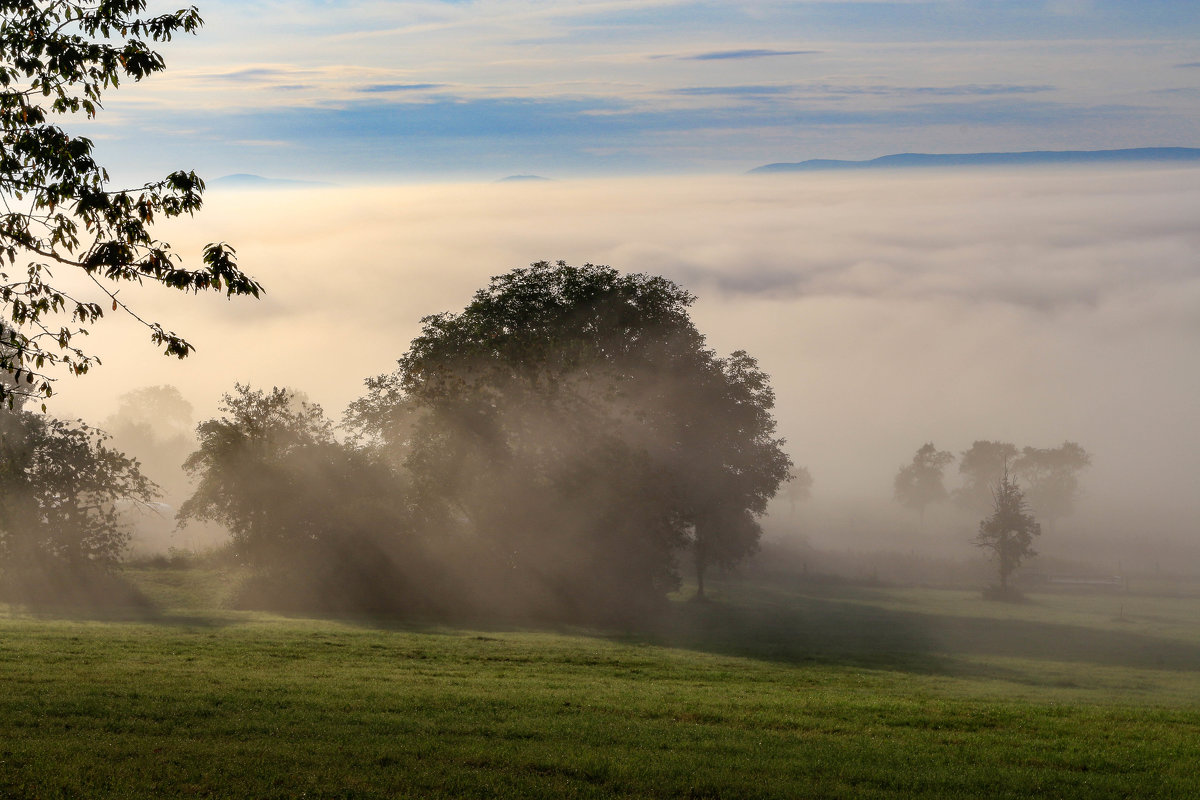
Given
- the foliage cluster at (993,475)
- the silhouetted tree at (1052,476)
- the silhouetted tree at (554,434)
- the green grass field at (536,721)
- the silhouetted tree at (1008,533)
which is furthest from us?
the foliage cluster at (993,475)

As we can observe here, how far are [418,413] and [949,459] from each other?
130 metres

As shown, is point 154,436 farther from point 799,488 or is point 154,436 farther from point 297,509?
point 297,509

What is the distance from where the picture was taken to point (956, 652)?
4231 centimetres

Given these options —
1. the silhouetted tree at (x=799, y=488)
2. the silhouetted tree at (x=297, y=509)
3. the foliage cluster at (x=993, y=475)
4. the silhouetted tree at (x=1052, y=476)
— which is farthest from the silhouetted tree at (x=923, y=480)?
the silhouetted tree at (x=297, y=509)

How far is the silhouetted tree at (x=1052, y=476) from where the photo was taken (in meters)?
144

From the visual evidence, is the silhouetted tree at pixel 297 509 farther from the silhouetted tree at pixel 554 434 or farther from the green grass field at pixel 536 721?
the green grass field at pixel 536 721

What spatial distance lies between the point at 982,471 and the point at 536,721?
154 metres

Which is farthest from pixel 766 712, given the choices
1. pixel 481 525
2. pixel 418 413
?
pixel 418 413

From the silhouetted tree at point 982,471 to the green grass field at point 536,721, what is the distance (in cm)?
12450

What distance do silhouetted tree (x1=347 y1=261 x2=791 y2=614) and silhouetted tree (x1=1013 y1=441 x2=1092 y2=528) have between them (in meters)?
107

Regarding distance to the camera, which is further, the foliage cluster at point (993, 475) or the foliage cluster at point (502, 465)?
the foliage cluster at point (993, 475)

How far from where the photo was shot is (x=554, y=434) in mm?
48531

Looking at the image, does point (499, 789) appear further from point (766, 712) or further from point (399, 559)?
point (399, 559)

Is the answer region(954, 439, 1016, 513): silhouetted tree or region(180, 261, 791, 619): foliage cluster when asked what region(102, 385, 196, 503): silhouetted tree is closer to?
region(180, 261, 791, 619): foliage cluster
